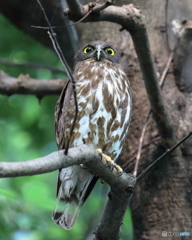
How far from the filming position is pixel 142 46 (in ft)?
10.6

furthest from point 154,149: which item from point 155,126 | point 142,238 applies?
point 142,238

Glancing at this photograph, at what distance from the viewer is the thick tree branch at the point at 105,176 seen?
196 centimetres

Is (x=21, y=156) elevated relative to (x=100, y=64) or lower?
lower

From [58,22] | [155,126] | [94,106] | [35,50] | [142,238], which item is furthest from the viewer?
[35,50]

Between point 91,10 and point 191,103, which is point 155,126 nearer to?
point 191,103

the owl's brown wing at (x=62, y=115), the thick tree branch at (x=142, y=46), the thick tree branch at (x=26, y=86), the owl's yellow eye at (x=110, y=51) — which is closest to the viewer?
the thick tree branch at (x=142, y=46)

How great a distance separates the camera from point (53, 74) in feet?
16.1

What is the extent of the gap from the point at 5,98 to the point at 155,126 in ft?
5.92

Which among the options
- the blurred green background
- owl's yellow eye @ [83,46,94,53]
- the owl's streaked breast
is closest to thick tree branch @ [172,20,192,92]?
the owl's streaked breast

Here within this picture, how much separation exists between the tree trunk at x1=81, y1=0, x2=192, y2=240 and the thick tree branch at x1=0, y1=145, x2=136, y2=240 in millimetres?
942

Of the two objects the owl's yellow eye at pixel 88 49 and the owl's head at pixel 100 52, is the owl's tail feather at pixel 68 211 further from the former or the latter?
the owl's yellow eye at pixel 88 49

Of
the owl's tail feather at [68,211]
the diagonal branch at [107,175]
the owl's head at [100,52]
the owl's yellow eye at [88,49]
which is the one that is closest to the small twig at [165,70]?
the owl's head at [100,52]

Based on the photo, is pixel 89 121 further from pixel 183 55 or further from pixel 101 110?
pixel 183 55

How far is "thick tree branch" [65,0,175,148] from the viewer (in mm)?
2959
